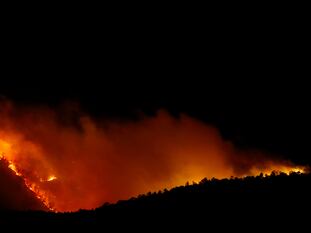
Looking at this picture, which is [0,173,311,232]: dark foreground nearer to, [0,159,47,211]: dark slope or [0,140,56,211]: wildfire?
[0,159,47,211]: dark slope

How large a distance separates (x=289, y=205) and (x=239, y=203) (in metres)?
1.51

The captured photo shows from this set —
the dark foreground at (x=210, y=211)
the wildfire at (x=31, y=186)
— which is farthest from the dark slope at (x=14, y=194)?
the dark foreground at (x=210, y=211)

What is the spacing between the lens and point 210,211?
1527 cm

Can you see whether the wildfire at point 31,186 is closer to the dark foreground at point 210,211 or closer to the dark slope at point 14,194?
the dark slope at point 14,194

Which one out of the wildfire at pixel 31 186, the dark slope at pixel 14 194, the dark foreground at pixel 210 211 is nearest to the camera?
the dark foreground at pixel 210 211

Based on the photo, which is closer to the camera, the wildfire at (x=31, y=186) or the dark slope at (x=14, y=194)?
the dark slope at (x=14, y=194)

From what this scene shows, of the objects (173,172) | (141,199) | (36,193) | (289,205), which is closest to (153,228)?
(141,199)

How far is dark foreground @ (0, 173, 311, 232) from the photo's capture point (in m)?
14.4

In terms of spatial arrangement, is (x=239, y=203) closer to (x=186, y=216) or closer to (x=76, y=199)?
(x=186, y=216)

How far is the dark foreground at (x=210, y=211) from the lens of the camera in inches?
569

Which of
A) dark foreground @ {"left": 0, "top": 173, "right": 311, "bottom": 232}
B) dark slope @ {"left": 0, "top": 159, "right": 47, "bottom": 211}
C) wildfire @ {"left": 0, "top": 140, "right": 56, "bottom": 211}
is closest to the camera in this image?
dark foreground @ {"left": 0, "top": 173, "right": 311, "bottom": 232}

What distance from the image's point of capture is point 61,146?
1284 inches

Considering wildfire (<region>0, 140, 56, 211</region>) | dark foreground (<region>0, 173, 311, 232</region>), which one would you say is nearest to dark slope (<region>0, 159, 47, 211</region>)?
wildfire (<region>0, 140, 56, 211</region>)

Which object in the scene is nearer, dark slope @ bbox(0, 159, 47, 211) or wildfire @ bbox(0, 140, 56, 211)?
dark slope @ bbox(0, 159, 47, 211)
